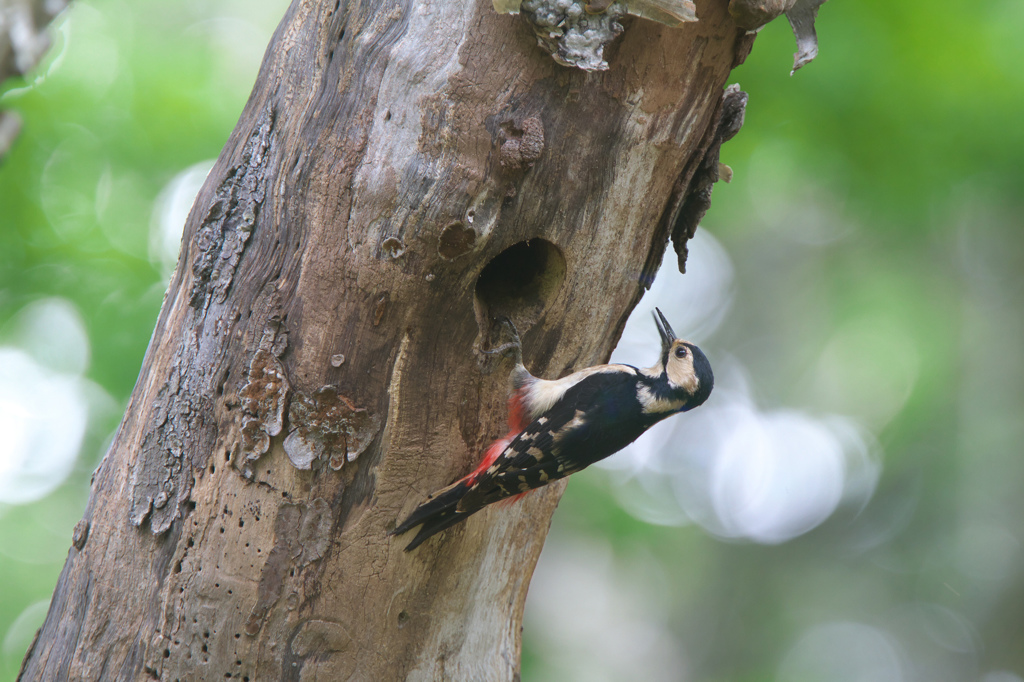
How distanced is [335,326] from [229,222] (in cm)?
57

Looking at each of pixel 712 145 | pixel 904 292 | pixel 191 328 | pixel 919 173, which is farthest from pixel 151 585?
pixel 904 292

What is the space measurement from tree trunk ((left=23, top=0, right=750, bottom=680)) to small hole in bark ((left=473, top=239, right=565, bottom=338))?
0.23m

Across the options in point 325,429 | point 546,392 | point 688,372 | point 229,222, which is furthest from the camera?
point 688,372

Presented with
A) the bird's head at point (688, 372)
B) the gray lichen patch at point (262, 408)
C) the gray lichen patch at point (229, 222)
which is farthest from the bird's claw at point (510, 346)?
the bird's head at point (688, 372)

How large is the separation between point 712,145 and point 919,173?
303cm

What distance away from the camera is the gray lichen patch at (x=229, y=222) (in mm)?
2463

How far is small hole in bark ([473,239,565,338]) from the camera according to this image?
2.76 metres

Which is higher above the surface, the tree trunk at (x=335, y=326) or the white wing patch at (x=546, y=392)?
the tree trunk at (x=335, y=326)

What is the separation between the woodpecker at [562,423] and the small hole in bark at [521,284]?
0.10 metres

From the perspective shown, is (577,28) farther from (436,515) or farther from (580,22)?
(436,515)

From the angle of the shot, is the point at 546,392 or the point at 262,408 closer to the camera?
the point at 262,408

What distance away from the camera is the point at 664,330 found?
3920 mm

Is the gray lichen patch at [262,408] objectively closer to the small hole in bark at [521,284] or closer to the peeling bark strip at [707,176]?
the small hole in bark at [521,284]

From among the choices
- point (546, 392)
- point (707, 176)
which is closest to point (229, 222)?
point (546, 392)
